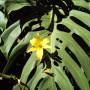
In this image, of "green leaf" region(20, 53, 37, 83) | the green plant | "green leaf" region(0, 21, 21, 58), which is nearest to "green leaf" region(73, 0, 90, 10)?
the green plant

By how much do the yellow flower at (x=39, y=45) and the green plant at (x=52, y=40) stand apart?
0.05 meters

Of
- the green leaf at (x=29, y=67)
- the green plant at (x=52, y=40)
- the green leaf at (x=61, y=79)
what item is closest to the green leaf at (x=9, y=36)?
the green plant at (x=52, y=40)

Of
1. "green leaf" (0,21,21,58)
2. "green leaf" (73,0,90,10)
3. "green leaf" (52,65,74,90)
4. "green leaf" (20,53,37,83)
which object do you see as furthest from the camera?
"green leaf" (73,0,90,10)

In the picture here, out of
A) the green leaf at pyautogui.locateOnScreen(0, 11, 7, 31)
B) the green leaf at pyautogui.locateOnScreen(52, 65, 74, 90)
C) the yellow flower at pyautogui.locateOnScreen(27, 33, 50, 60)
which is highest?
the green leaf at pyautogui.locateOnScreen(0, 11, 7, 31)

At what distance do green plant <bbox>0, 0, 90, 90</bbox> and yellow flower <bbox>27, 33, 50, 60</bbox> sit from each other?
0.05m

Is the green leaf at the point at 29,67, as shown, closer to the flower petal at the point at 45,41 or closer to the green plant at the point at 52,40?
the green plant at the point at 52,40

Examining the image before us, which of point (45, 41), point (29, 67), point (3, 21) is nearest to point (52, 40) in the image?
point (45, 41)

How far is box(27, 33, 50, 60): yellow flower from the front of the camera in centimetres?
190

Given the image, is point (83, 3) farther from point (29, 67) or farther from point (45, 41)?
point (29, 67)

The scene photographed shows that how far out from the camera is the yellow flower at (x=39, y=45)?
1.90 m

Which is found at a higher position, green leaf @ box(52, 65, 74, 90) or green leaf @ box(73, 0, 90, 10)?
green leaf @ box(73, 0, 90, 10)

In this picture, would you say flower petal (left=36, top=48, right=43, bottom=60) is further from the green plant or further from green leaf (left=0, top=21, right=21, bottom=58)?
green leaf (left=0, top=21, right=21, bottom=58)

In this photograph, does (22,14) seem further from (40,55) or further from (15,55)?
(40,55)

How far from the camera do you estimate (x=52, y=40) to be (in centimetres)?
203
